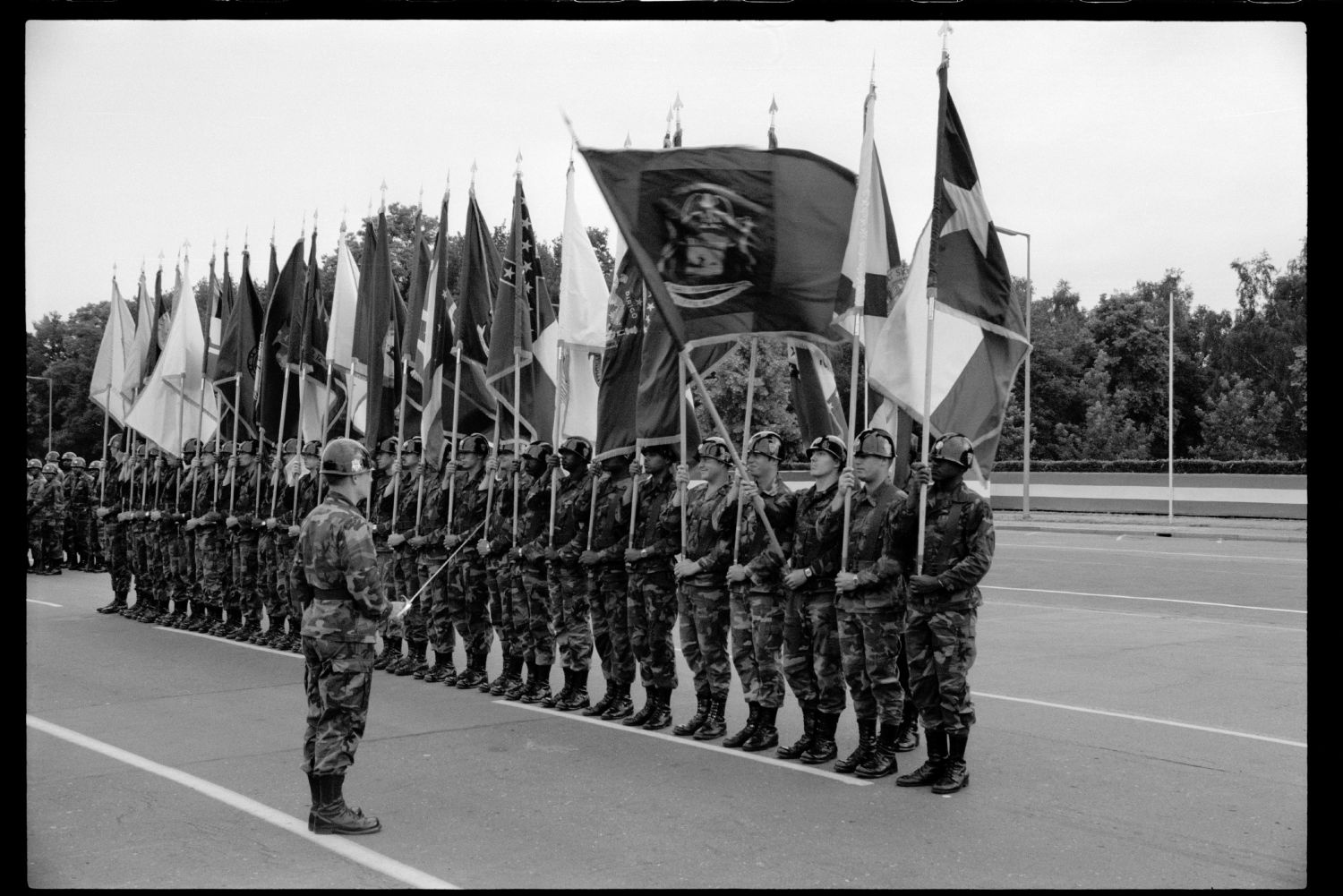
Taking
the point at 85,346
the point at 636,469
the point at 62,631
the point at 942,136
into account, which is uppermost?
the point at 85,346

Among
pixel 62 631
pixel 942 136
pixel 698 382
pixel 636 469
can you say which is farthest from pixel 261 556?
pixel 942 136

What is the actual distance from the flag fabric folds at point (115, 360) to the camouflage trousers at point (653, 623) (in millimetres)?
10149

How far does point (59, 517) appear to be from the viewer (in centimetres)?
2308

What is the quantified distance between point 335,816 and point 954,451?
4171mm

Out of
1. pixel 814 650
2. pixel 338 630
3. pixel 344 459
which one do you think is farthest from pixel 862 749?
A: pixel 344 459

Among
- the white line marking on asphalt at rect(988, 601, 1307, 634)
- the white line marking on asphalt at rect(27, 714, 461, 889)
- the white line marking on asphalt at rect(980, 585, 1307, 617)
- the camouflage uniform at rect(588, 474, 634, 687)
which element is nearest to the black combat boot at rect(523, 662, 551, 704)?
the camouflage uniform at rect(588, 474, 634, 687)

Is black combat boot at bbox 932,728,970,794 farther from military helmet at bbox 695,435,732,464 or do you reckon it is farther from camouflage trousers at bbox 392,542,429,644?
camouflage trousers at bbox 392,542,429,644

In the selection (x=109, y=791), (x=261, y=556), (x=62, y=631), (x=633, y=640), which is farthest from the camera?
(x=62, y=631)

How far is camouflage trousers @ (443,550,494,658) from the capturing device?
10508 mm

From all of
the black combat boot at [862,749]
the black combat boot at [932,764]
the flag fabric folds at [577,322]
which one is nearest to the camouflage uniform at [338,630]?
the black combat boot at [862,749]

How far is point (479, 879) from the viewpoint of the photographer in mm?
5387

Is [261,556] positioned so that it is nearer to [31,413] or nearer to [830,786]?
[830,786]

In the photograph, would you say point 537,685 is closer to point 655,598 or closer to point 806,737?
point 655,598

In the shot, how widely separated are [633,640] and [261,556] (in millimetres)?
5966
